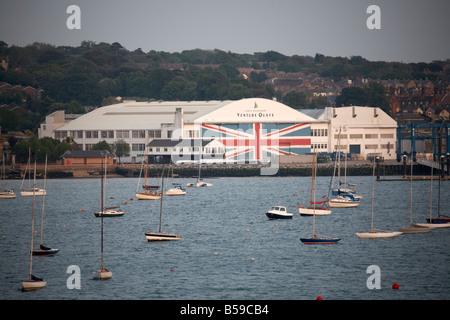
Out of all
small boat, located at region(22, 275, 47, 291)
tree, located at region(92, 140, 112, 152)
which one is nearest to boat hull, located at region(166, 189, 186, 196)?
tree, located at region(92, 140, 112, 152)

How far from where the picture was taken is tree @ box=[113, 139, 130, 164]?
132 meters

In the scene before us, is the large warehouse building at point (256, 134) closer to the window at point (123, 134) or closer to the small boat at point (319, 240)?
the window at point (123, 134)

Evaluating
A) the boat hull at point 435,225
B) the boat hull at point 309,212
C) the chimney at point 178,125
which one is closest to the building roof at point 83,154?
the chimney at point 178,125

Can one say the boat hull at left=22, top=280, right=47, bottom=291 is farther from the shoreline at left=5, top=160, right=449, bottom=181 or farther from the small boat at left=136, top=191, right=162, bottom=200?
the shoreline at left=5, top=160, right=449, bottom=181

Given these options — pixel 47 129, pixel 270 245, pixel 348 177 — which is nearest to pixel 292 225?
pixel 270 245

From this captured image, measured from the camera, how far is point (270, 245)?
5259 cm

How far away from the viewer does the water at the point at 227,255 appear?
39.8 m

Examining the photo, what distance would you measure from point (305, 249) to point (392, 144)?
86972 millimetres

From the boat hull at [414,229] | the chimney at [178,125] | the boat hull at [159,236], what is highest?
the chimney at [178,125]

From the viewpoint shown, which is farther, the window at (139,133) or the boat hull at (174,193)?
the window at (139,133)

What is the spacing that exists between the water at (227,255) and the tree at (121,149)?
50.5m
